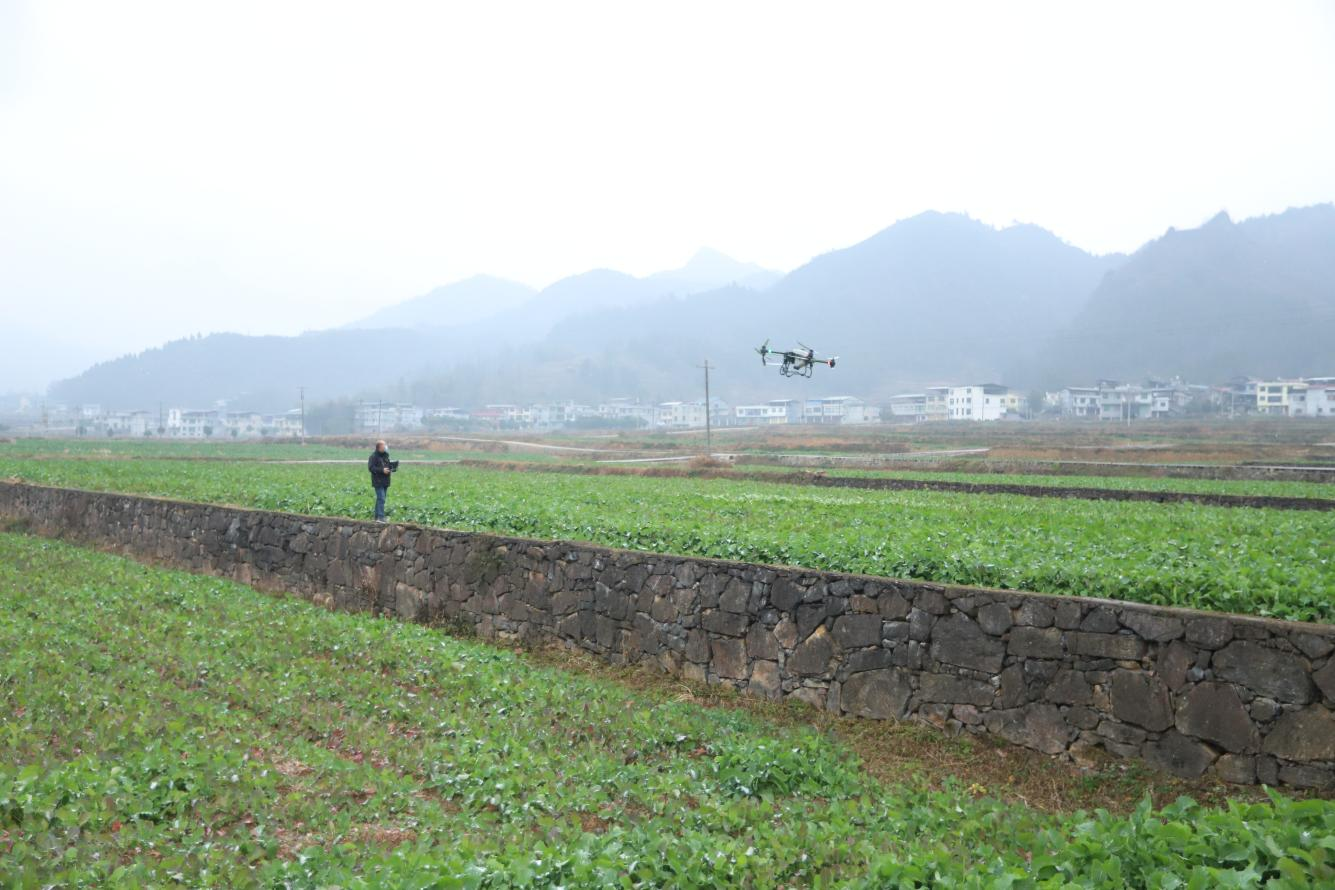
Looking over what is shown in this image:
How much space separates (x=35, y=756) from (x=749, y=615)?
7.63 meters

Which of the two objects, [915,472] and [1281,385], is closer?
[915,472]

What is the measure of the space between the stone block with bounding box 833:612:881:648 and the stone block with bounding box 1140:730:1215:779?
118 inches

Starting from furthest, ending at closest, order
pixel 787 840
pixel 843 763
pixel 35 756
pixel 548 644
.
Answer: pixel 548 644
pixel 843 763
pixel 35 756
pixel 787 840

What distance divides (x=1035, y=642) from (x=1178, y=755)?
1616 mm

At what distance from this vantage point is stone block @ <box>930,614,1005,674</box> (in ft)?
32.9

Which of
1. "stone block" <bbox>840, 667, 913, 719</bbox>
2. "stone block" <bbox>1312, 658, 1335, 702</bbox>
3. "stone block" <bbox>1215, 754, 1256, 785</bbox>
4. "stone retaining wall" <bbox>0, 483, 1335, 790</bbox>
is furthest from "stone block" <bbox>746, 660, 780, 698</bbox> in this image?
"stone block" <bbox>1312, 658, 1335, 702</bbox>

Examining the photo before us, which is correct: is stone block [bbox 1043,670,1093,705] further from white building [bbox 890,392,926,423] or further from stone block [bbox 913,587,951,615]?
white building [bbox 890,392,926,423]

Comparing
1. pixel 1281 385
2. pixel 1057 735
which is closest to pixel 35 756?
pixel 1057 735

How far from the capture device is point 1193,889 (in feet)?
16.4

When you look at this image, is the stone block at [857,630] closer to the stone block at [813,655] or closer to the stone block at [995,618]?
the stone block at [813,655]

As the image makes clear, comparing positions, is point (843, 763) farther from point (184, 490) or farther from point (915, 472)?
point (915, 472)

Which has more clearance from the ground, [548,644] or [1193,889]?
[1193,889]

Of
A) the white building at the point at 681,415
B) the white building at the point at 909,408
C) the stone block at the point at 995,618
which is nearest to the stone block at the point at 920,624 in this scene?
the stone block at the point at 995,618

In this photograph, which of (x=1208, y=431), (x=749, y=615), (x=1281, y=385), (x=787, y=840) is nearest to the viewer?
(x=787, y=840)
